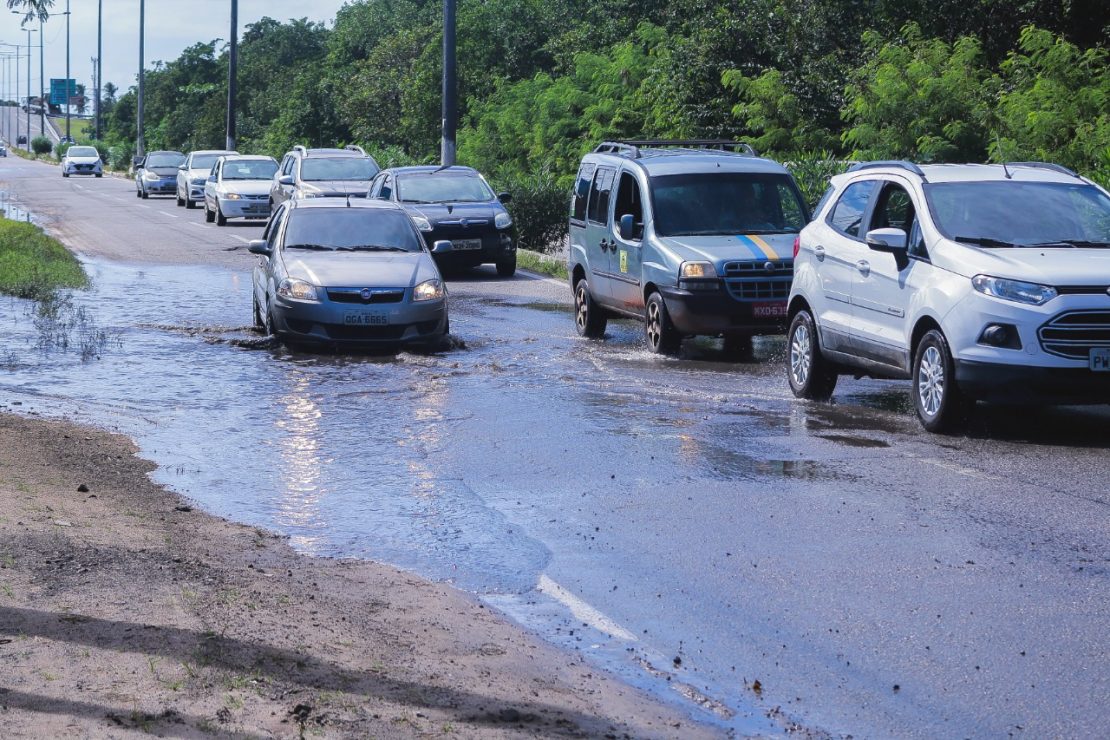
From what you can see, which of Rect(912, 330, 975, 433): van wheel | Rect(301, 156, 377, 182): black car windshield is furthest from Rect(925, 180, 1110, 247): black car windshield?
Rect(301, 156, 377, 182): black car windshield

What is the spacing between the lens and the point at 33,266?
2250 centimetres

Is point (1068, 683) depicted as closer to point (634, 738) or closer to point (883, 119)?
point (634, 738)

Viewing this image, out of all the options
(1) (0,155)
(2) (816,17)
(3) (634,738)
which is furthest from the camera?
(1) (0,155)

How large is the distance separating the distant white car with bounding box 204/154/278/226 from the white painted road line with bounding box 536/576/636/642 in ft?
105

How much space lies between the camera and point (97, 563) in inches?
278

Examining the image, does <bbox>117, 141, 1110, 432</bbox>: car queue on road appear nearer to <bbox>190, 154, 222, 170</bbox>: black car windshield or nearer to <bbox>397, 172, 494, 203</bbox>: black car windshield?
<bbox>397, 172, 494, 203</bbox>: black car windshield

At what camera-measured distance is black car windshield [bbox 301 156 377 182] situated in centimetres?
3247

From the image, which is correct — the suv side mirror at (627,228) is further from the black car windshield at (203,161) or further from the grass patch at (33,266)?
the black car windshield at (203,161)

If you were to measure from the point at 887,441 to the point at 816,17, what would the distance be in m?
20.3

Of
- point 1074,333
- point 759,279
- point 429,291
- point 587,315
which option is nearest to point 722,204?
point 759,279

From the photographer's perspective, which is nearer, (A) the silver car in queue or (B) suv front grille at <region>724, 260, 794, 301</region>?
(B) suv front grille at <region>724, 260, 794, 301</region>

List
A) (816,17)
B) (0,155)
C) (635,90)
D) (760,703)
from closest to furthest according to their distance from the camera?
A: 1. (760,703)
2. (816,17)
3. (635,90)
4. (0,155)

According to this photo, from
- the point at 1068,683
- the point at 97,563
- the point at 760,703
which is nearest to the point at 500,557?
the point at 97,563

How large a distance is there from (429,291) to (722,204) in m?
3.14
